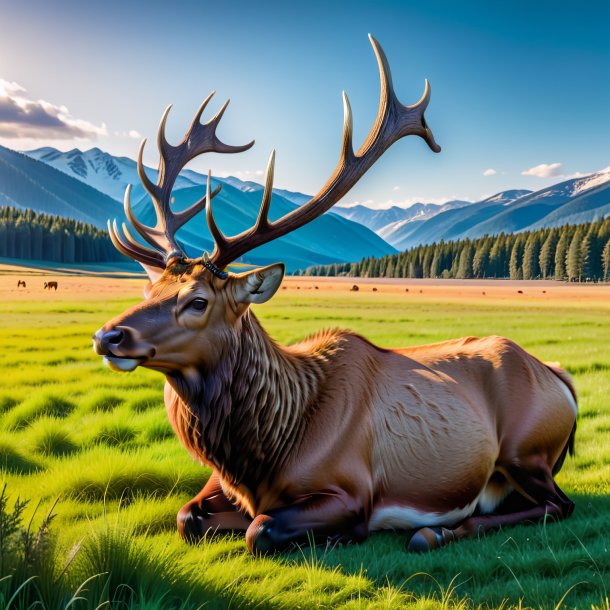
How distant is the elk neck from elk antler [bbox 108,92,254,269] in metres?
1.03

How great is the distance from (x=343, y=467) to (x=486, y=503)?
1.74 m

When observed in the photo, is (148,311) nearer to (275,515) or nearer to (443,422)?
(275,515)

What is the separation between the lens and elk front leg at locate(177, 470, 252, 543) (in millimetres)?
4648

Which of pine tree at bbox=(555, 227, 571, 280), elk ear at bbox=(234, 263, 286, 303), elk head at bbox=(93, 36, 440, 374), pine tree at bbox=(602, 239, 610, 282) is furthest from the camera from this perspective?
pine tree at bbox=(555, 227, 571, 280)

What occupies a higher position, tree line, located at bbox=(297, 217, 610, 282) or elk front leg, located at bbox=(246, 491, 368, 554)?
elk front leg, located at bbox=(246, 491, 368, 554)

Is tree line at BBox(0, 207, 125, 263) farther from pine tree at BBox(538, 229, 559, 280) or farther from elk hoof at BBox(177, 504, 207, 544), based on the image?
elk hoof at BBox(177, 504, 207, 544)

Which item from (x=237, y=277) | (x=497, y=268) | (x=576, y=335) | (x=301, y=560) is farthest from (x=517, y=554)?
(x=497, y=268)

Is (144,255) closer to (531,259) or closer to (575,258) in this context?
(575,258)

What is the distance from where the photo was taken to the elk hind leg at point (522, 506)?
15.9 ft

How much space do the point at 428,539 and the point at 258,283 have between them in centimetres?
245

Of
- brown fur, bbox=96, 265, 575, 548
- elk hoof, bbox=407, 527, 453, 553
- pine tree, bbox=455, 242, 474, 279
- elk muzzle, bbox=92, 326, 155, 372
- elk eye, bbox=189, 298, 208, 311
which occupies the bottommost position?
pine tree, bbox=455, 242, 474, 279

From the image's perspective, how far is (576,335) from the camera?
65.3 feet

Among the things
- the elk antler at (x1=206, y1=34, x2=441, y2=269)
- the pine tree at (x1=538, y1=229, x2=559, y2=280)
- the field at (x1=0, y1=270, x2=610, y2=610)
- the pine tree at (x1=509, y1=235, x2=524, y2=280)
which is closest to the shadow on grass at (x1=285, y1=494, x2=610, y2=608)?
the field at (x1=0, y1=270, x2=610, y2=610)

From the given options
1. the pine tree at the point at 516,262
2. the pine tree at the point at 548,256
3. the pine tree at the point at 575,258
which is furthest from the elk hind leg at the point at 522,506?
the pine tree at the point at 516,262
